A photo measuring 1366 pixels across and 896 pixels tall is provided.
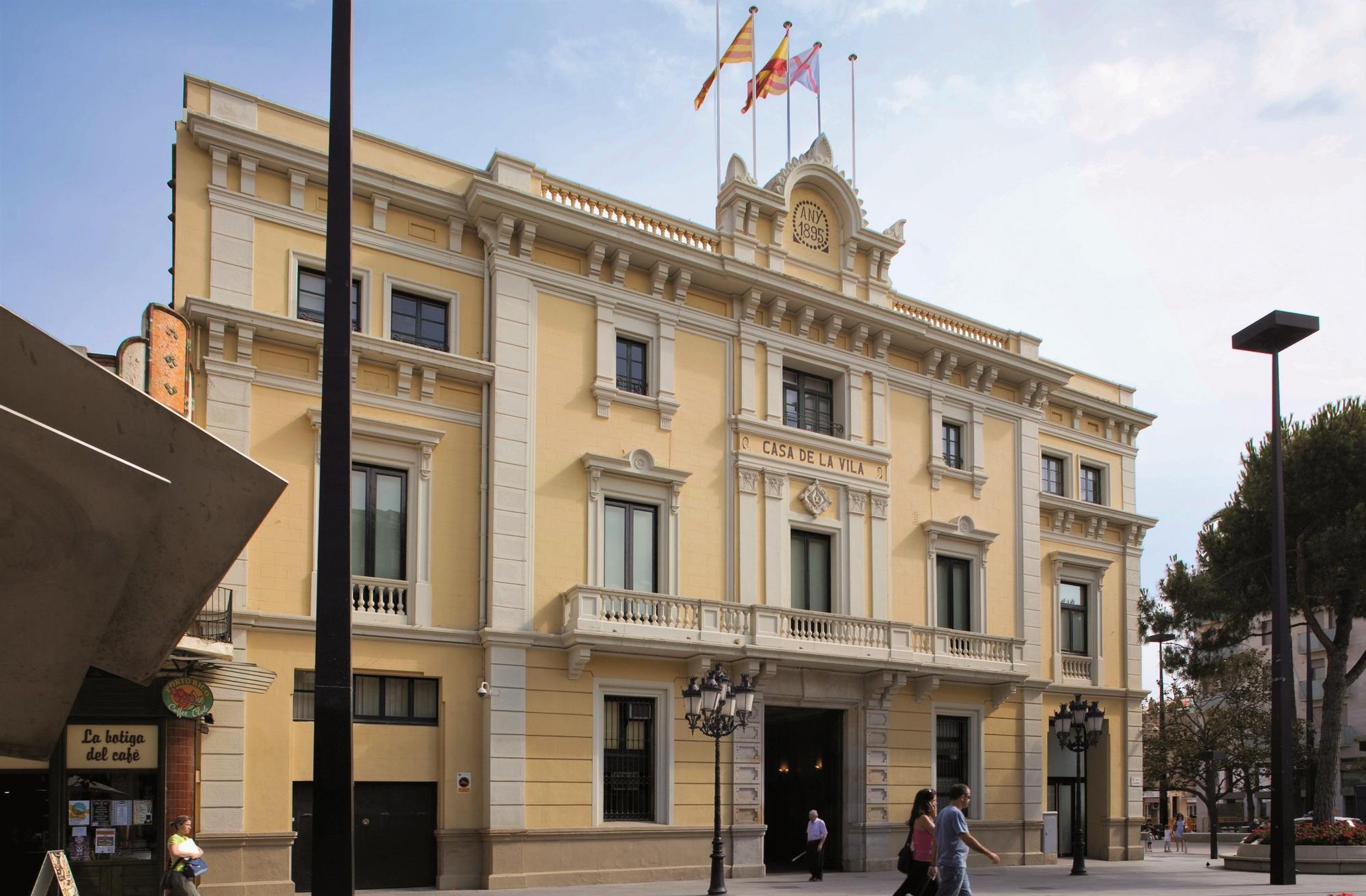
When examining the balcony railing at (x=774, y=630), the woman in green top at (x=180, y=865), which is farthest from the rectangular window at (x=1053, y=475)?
the woman in green top at (x=180, y=865)

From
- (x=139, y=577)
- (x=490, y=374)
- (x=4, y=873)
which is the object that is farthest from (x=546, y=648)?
(x=139, y=577)

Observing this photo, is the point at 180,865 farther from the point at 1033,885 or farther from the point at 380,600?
the point at 1033,885

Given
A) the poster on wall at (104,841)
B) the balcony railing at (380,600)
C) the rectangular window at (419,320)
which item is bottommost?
the poster on wall at (104,841)

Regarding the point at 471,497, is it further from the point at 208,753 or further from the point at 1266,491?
the point at 1266,491

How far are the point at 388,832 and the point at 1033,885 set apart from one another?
12158mm

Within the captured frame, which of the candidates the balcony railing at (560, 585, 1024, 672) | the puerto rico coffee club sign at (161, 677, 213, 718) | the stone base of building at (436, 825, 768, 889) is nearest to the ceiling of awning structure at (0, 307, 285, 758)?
the puerto rico coffee club sign at (161, 677, 213, 718)

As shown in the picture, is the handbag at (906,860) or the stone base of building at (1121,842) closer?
the handbag at (906,860)

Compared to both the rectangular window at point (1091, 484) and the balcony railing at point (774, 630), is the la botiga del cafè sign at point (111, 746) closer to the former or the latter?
the balcony railing at point (774, 630)

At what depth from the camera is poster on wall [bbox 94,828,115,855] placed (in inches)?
709

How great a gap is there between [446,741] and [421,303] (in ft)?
25.9

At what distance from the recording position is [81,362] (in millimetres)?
4980

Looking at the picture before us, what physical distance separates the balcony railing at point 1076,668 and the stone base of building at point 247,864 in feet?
68.3

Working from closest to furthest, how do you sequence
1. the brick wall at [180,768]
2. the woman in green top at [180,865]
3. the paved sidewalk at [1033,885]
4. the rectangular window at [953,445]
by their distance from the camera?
the woman in green top at [180,865], the brick wall at [180,768], the paved sidewalk at [1033,885], the rectangular window at [953,445]

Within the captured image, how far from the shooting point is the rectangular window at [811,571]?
27.1 metres
